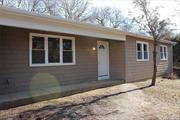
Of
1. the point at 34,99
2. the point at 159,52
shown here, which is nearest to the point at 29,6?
the point at 159,52

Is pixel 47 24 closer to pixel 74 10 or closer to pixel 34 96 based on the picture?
pixel 34 96

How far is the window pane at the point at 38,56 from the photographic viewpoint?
10039 millimetres

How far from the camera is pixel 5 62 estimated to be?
905 cm

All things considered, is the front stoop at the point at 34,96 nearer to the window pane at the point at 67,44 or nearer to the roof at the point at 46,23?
the window pane at the point at 67,44

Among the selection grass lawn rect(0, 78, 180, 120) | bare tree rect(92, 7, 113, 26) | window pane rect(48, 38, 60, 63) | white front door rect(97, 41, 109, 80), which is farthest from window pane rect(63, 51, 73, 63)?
bare tree rect(92, 7, 113, 26)

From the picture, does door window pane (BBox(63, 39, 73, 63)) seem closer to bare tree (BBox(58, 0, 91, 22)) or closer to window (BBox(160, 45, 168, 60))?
window (BBox(160, 45, 168, 60))

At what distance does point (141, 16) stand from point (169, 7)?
2.62 m

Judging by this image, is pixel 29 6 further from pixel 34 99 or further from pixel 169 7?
pixel 34 99

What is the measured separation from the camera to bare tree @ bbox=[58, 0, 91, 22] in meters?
32.7

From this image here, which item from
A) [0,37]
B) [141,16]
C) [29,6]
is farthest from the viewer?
[29,6]

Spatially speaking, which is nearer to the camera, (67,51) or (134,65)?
(67,51)

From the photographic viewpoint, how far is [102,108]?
25.4 ft

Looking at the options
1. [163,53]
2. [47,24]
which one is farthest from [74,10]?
[47,24]

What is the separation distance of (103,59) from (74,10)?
858 inches
